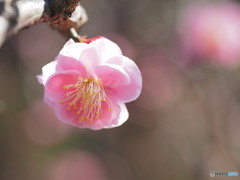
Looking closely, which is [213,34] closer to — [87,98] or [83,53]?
[87,98]

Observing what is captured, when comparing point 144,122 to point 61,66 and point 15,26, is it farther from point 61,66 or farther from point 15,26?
point 15,26

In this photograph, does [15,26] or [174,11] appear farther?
[174,11]

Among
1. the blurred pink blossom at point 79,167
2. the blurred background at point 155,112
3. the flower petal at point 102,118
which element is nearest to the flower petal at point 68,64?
the flower petal at point 102,118

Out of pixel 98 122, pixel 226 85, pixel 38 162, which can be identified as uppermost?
pixel 98 122

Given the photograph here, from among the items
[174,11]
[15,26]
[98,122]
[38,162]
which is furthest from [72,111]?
[174,11]

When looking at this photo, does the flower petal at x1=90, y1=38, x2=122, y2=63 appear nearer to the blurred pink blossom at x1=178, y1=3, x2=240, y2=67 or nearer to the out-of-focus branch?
the out-of-focus branch

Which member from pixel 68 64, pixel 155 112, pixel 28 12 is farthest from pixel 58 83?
pixel 155 112

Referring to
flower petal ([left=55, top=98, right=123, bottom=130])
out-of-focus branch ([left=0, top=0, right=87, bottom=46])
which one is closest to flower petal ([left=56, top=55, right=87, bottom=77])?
flower petal ([left=55, top=98, right=123, bottom=130])
